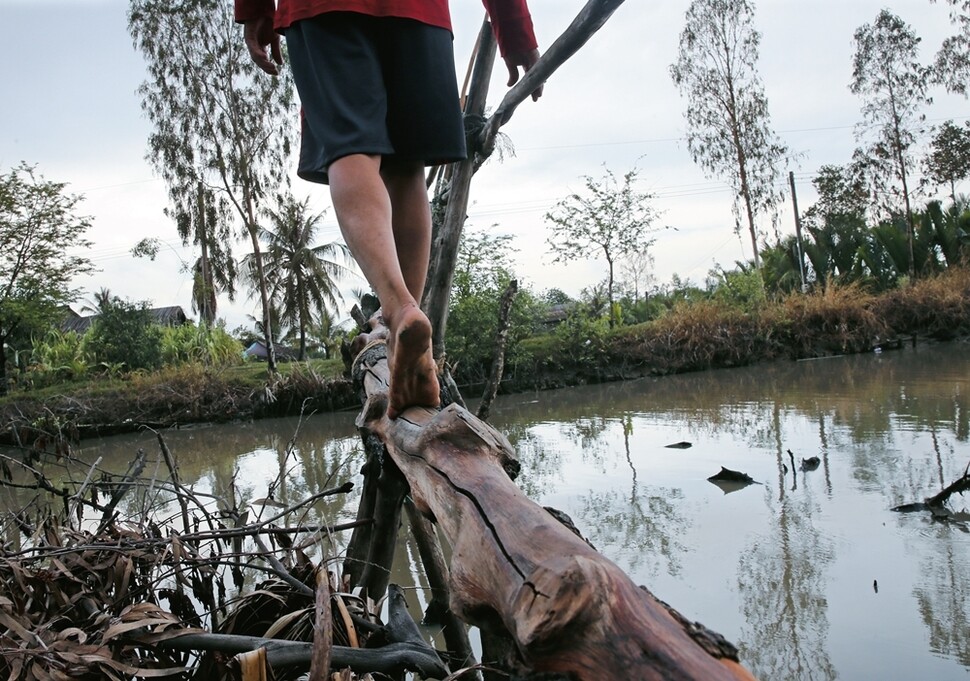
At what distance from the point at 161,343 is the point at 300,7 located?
18.7 metres

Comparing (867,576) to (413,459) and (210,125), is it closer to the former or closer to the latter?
(413,459)

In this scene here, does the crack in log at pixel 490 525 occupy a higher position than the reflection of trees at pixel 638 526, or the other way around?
the crack in log at pixel 490 525

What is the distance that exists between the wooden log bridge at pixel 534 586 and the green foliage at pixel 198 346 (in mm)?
17739

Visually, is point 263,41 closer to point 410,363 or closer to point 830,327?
point 410,363

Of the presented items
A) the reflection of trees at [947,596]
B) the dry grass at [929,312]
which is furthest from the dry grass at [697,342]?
the reflection of trees at [947,596]

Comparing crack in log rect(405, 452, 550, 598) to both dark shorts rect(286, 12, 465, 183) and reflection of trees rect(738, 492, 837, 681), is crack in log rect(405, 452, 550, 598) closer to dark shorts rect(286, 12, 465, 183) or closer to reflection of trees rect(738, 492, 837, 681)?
dark shorts rect(286, 12, 465, 183)

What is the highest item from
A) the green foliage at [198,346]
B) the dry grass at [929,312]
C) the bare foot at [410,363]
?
the green foliage at [198,346]

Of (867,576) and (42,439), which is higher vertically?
(42,439)

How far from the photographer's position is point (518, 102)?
2.55 meters

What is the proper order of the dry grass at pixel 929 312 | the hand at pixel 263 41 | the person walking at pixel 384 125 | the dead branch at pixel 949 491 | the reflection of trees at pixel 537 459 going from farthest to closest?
the dry grass at pixel 929 312, the reflection of trees at pixel 537 459, the dead branch at pixel 949 491, the hand at pixel 263 41, the person walking at pixel 384 125

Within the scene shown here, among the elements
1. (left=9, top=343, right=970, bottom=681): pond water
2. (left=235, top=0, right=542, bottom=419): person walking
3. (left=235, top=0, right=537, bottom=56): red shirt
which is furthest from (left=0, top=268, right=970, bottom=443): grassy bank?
(left=235, top=0, right=542, bottom=419): person walking

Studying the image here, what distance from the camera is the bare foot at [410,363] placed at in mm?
1381

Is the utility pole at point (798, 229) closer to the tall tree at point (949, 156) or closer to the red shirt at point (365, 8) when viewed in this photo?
the tall tree at point (949, 156)

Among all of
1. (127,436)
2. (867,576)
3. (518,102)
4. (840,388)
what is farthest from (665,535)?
(127,436)
